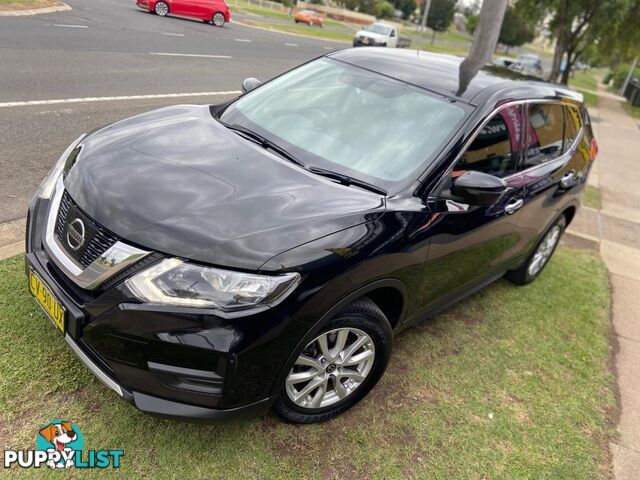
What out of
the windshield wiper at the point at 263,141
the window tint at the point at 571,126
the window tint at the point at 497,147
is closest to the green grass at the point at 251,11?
the window tint at the point at 571,126

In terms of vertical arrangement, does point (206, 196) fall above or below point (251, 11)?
above

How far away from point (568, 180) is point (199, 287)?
3.36 metres

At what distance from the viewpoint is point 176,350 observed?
1.95 meters

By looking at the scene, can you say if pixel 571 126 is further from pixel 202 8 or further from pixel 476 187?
pixel 202 8

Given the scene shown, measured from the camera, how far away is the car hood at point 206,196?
2.03 meters

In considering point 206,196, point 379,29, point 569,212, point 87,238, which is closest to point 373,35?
point 379,29

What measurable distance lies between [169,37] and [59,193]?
1396 centimetres

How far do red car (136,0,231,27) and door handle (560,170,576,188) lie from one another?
2033cm

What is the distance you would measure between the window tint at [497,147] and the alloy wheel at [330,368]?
112cm

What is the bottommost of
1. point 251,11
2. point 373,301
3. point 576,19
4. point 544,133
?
point 251,11

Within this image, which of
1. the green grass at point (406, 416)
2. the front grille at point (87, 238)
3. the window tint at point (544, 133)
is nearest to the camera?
the front grille at point (87, 238)

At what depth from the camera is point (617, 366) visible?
380 cm

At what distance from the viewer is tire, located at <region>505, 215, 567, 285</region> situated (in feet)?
14.4

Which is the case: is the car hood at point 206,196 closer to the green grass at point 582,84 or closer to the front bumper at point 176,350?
the front bumper at point 176,350
